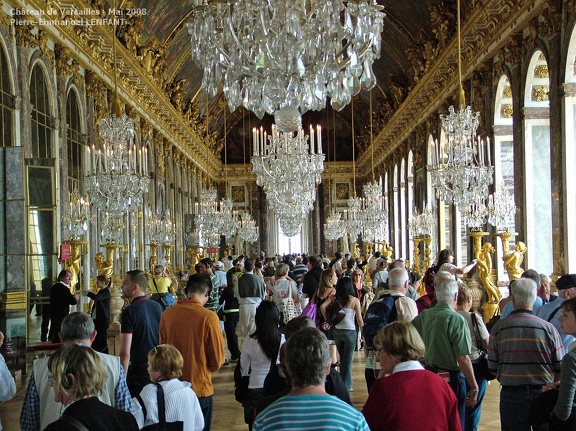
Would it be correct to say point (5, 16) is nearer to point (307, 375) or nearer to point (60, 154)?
point (60, 154)

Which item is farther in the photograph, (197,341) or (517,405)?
(197,341)

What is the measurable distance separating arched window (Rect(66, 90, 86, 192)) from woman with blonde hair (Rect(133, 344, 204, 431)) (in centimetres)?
1207

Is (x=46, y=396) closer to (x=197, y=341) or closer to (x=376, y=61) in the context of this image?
(x=197, y=341)

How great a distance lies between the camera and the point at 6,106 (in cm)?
1205

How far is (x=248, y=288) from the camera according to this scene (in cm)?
1094

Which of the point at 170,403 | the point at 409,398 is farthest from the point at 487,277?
the point at 409,398

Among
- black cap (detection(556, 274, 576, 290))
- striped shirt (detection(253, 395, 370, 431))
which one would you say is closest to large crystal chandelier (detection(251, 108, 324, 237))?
black cap (detection(556, 274, 576, 290))

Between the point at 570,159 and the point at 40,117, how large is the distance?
30.6 ft

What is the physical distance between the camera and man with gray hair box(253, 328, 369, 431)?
2926mm

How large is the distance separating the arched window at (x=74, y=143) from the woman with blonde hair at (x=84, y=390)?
42.6 feet

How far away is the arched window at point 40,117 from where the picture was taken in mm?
13562

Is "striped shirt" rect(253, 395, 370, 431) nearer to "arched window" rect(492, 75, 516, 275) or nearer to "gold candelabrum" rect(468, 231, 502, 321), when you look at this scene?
"gold candelabrum" rect(468, 231, 502, 321)

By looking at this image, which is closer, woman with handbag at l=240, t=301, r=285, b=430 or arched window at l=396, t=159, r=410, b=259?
woman with handbag at l=240, t=301, r=285, b=430

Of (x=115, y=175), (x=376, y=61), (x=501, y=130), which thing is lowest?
(x=115, y=175)
